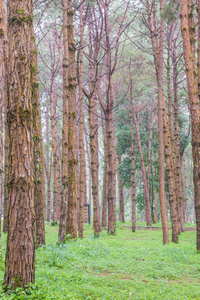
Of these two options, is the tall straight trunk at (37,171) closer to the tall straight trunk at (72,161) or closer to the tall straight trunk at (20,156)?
the tall straight trunk at (72,161)

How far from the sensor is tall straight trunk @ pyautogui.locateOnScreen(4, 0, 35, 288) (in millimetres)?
3652

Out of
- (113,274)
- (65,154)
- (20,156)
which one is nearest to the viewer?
(20,156)

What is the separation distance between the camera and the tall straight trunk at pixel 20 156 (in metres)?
3.65

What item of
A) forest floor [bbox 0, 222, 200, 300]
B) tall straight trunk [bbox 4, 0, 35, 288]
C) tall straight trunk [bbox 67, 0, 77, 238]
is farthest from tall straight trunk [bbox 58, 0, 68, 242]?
tall straight trunk [bbox 4, 0, 35, 288]

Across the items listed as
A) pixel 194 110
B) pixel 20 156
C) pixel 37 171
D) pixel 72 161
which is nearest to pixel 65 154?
pixel 72 161

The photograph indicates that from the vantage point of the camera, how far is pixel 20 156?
375cm

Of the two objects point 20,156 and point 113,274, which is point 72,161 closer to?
point 113,274

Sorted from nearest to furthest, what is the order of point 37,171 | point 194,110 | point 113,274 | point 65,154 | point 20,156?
point 20,156 → point 113,274 → point 37,171 → point 194,110 → point 65,154

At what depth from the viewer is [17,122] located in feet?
12.5

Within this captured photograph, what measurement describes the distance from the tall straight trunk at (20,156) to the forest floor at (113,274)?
0.34 metres

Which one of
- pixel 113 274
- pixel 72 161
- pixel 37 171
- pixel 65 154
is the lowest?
pixel 113 274

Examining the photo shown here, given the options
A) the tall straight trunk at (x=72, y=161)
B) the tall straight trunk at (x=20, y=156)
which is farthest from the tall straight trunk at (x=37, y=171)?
the tall straight trunk at (x=20, y=156)

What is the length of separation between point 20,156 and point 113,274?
124 inches

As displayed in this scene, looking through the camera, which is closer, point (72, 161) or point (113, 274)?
point (113, 274)
